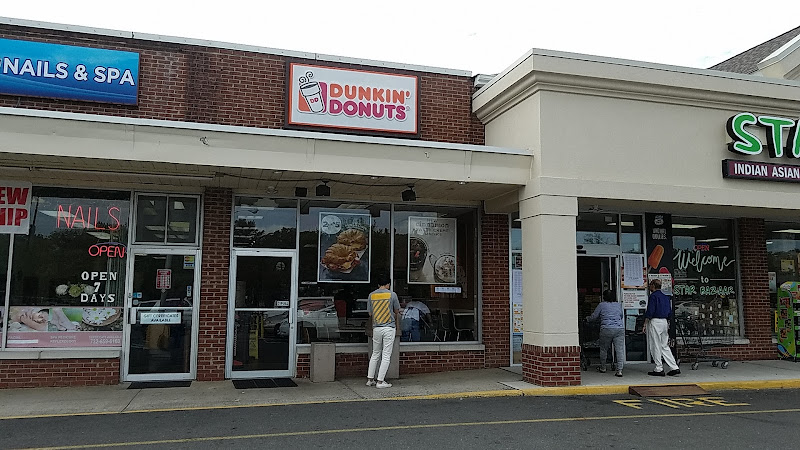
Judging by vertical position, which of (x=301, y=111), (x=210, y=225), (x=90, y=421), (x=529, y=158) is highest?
(x=301, y=111)

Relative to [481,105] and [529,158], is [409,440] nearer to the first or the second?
[529,158]

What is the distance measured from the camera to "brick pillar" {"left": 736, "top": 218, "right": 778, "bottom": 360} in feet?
46.1

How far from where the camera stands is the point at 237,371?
446 inches

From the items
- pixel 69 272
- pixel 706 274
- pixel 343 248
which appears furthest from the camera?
pixel 706 274

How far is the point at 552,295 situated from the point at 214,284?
5.69m

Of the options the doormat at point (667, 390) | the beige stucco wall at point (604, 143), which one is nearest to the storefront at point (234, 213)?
the beige stucco wall at point (604, 143)

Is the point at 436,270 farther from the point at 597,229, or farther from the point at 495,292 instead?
the point at 597,229

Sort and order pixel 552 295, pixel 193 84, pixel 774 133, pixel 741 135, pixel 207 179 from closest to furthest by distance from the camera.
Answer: pixel 552 295 < pixel 207 179 < pixel 193 84 < pixel 741 135 < pixel 774 133

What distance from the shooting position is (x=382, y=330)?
1067 centimetres

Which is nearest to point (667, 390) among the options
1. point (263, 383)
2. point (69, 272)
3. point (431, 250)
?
point (431, 250)

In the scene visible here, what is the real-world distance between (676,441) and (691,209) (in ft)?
22.1

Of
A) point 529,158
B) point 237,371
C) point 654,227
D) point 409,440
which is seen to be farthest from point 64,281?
point 654,227

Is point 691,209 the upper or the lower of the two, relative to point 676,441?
upper

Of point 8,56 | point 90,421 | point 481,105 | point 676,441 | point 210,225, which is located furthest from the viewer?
point 481,105
